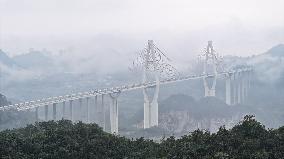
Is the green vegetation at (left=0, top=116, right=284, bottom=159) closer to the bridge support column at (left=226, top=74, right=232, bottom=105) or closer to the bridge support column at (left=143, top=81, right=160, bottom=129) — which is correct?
the bridge support column at (left=143, top=81, right=160, bottom=129)

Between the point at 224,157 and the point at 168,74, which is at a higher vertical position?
the point at 168,74

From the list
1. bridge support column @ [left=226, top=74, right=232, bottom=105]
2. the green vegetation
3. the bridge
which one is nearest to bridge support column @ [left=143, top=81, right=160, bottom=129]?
the bridge

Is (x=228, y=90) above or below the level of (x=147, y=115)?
above

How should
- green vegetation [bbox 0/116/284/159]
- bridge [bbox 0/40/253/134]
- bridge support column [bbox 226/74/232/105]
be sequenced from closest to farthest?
green vegetation [bbox 0/116/284/159], bridge [bbox 0/40/253/134], bridge support column [bbox 226/74/232/105]

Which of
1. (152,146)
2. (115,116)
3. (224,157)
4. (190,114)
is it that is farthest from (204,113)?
(224,157)

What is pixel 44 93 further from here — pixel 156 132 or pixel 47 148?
pixel 47 148

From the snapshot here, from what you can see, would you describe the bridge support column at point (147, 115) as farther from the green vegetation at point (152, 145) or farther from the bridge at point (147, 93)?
the green vegetation at point (152, 145)

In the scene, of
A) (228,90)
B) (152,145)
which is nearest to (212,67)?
(228,90)

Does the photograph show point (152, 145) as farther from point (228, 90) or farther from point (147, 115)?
point (228, 90)
